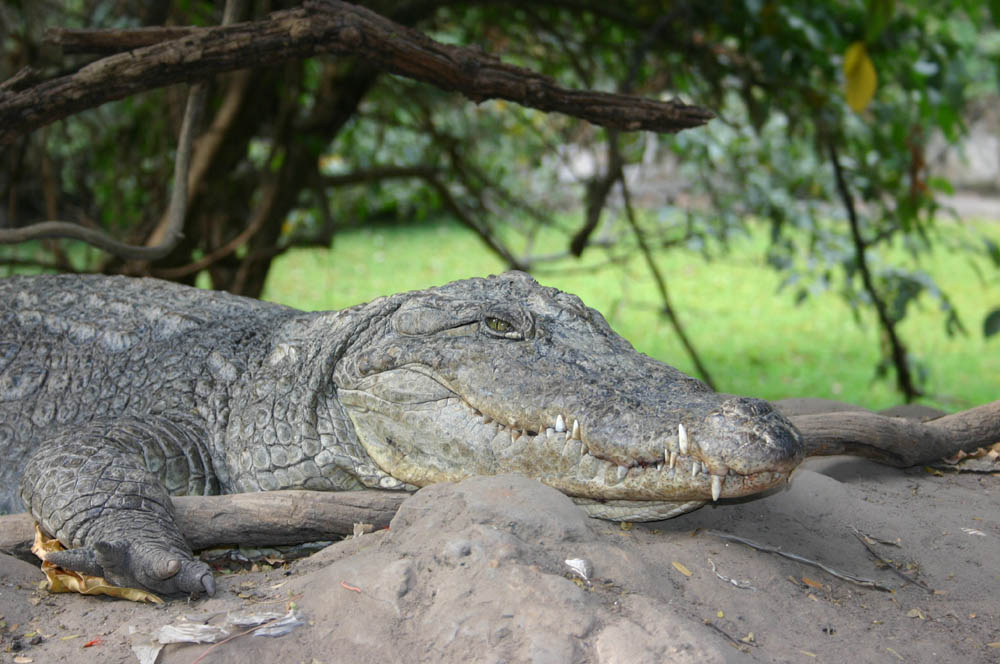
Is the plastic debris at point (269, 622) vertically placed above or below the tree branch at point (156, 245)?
below

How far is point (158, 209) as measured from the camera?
247 inches

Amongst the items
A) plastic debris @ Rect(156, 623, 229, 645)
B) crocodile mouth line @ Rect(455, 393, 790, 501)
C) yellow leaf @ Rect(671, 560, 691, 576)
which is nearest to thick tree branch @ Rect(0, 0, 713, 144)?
crocodile mouth line @ Rect(455, 393, 790, 501)

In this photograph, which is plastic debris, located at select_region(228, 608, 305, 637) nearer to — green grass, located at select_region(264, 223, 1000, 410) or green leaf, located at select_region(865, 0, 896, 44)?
green leaf, located at select_region(865, 0, 896, 44)

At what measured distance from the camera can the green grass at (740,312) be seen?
26.9 feet

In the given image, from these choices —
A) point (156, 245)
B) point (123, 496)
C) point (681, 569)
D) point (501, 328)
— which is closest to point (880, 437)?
point (681, 569)

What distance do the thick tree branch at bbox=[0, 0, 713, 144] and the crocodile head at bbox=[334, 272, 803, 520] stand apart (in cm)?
81

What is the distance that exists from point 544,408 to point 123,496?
4.07ft

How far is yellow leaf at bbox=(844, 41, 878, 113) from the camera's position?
4.35 meters

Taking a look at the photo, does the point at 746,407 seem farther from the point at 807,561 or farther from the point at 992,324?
the point at 992,324

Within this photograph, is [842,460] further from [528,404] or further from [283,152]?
[283,152]

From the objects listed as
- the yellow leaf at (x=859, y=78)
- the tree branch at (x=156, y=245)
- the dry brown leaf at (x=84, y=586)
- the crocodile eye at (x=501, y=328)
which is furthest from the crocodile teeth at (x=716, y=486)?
the yellow leaf at (x=859, y=78)

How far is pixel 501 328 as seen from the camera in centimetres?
280

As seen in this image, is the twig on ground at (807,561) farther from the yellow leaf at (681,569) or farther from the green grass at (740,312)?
the green grass at (740,312)

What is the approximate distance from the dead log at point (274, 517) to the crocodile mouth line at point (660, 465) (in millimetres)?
428
